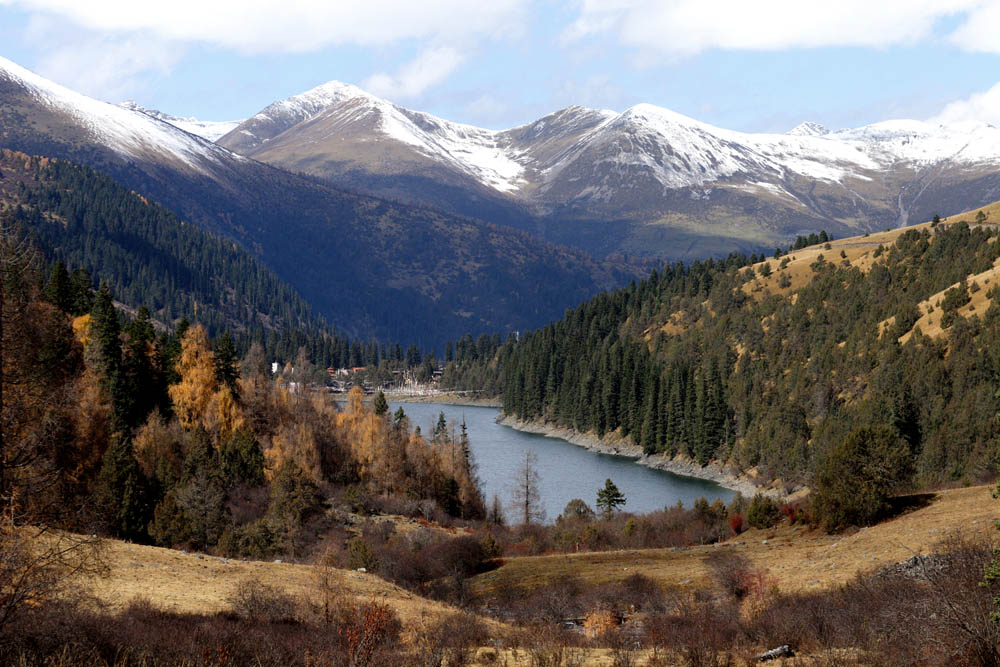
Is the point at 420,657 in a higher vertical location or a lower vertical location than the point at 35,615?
lower

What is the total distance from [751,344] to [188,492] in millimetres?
126720

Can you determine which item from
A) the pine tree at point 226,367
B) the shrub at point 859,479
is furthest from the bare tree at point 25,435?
the pine tree at point 226,367

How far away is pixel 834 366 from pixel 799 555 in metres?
95.8

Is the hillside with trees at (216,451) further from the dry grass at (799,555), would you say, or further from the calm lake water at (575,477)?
the dry grass at (799,555)

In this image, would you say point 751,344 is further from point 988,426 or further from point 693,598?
point 693,598

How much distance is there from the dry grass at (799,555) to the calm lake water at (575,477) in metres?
44.5

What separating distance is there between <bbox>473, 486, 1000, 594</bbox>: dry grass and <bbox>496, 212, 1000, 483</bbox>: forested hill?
27.3 metres

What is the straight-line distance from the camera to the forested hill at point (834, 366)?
104750 mm

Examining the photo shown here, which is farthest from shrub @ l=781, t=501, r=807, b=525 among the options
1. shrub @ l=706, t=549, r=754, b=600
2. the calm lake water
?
the calm lake water

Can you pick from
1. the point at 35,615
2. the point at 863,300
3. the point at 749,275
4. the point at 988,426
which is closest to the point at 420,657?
the point at 35,615

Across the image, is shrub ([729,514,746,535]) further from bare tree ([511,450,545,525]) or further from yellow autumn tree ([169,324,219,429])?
yellow autumn tree ([169,324,219,429])

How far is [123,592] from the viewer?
33.0 metres

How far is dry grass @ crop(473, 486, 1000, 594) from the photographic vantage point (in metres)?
39.6

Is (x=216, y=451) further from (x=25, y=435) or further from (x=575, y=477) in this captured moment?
(x=575, y=477)
